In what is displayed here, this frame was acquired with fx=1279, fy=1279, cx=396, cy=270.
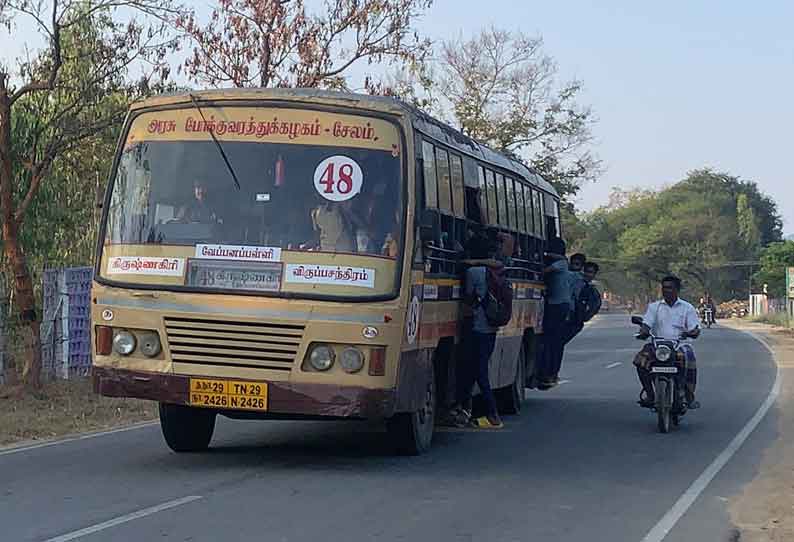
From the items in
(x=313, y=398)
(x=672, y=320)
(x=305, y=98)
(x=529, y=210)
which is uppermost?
(x=305, y=98)

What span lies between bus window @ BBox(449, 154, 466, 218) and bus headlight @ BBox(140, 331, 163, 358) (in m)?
3.36

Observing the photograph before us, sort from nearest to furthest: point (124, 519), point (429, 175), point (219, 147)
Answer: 1. point (124, 519)
2. point (219, 147)
3. point (429, 175)

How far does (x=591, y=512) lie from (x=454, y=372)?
13.0ft

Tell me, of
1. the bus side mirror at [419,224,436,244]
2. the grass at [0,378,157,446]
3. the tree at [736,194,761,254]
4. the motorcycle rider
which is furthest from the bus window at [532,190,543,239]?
the tree at [736,194,761,254]

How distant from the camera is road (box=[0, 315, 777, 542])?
8062 millimetres

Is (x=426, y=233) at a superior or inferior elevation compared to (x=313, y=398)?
superior

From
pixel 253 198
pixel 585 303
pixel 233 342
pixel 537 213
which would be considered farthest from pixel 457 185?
pixel 585 303

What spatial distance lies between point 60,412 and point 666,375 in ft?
22.1

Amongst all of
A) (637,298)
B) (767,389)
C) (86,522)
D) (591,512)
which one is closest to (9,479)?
(86,522)

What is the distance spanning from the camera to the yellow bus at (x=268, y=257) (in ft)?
32.3

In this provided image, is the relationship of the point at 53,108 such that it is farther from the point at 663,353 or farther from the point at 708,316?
the point at 708,316

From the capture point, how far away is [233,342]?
9922mm

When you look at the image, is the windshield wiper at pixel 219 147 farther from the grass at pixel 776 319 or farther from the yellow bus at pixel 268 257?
the grass at pixel 776 319

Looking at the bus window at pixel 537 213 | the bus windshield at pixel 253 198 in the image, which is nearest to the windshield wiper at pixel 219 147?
the bus windshield at pixel 253 198
